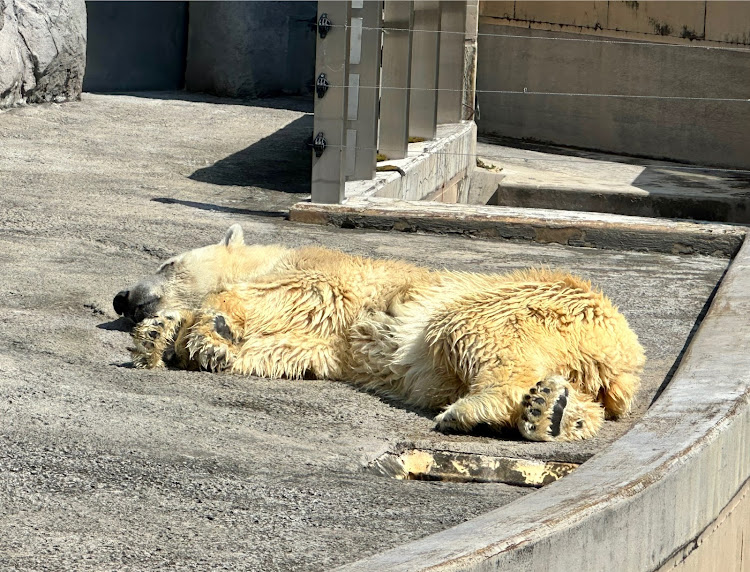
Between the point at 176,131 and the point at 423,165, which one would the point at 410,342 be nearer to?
the point at 423,165

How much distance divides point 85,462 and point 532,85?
1287 centimetres

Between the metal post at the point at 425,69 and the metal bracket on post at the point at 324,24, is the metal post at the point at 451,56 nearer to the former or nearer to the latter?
the metal post at the point at 425,69

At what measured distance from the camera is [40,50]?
9.98m

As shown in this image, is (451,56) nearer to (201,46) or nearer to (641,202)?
(641,202)

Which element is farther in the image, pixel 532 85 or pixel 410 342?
pixel 532 85

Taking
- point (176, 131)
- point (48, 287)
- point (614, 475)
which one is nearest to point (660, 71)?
point (176, 131)

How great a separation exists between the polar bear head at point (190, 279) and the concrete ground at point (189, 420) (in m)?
0.16

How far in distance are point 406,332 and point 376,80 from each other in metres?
4.90

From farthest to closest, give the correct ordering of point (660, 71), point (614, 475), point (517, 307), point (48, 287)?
point (660, 71), point (48, 287), point (517, 307), point (614, 475)

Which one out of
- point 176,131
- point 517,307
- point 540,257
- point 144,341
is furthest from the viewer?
point 176,131

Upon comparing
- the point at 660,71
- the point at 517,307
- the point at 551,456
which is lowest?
the point at 551,456

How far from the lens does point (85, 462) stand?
9.71 feet

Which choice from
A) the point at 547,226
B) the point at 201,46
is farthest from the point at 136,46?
the point at 547,226

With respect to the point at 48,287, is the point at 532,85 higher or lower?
higher
